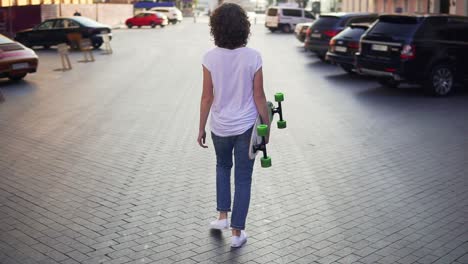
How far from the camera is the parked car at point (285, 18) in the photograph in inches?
1793

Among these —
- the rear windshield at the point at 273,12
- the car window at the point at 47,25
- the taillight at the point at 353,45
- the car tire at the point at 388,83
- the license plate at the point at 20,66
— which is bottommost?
the car tire at the point at 388,83

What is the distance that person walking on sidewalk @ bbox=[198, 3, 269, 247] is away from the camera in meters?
5.02

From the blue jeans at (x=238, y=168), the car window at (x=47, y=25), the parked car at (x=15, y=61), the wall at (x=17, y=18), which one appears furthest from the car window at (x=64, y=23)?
the blue jeans at (x=238, y=168)

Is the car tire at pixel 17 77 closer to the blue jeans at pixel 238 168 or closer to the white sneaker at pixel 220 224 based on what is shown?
→ the white sneaker at pixel 220 224

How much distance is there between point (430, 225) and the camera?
5855 mm

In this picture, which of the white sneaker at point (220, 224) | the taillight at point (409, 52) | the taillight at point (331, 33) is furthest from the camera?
the taillight at point (331, 33)

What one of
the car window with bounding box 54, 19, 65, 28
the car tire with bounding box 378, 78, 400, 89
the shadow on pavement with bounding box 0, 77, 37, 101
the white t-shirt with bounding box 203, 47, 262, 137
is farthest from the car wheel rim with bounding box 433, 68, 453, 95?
the car window with bounding box 54, 19, 65, 28

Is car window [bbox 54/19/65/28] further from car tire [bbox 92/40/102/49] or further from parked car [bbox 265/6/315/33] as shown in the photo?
parked car [bbox 265/6/315/33]

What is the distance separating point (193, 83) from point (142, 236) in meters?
11.4

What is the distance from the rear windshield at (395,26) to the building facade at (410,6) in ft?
42.6

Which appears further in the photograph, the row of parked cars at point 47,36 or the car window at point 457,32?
the row of parked cars at point 47,36

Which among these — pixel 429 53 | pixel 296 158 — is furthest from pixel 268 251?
pixel 429 53

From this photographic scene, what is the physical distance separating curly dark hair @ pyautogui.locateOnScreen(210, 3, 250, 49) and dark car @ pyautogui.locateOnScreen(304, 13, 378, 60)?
17.5 m

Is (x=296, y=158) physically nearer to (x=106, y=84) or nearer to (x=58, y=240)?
(x=58, y=240)
